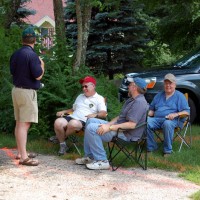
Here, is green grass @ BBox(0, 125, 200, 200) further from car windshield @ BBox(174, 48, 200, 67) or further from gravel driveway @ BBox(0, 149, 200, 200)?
car windshield @ BBox(174, 48, 200, 67)

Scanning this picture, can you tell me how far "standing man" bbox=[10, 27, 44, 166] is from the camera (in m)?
6.15

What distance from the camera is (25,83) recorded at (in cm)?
619

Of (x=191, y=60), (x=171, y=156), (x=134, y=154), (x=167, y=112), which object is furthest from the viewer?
(x=191, y=60)

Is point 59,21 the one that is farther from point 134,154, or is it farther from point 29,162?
point 29,162

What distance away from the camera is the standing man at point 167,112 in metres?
6.82

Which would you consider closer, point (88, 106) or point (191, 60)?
point (88, 106)

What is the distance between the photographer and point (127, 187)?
531 cm

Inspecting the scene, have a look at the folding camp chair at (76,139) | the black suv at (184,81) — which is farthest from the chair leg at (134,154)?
the black suv at (184,81)

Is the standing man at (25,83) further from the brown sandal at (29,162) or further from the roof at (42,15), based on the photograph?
the roof at (42,15)

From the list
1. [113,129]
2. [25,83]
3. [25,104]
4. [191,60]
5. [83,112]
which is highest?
[191,60]

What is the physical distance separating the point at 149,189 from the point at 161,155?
165 centimetres

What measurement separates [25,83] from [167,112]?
2195 millimetres

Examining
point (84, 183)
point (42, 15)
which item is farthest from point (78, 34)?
point (42, 15)

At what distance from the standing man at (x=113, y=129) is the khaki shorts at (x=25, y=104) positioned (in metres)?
0.72
